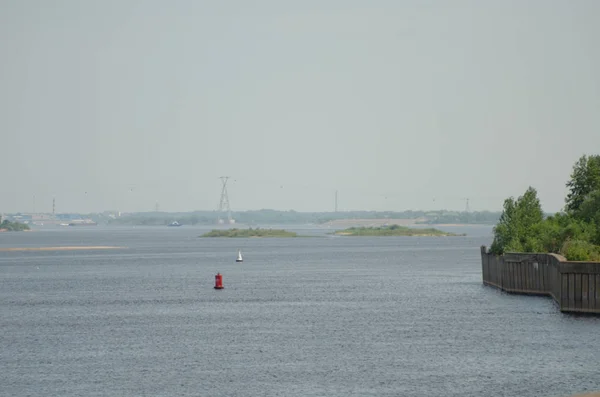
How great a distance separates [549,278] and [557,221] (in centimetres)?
1545

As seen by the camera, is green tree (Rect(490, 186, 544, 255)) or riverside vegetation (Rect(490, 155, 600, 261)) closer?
riverside vegetation (Rect(490, 155, 600, 261))

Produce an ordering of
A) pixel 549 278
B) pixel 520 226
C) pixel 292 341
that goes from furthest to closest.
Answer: pixel 520 226 < pixel 549 278 < pixel 292 341

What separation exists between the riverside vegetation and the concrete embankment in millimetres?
1658

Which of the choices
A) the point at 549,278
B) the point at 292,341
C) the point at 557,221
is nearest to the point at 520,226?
the point at 557,221

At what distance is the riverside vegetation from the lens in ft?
253

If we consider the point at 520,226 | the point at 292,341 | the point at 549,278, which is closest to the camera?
the point at 292,341

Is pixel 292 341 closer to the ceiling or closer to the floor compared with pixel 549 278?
closer to the floor

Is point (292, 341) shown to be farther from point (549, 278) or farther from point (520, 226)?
point (520, 226)

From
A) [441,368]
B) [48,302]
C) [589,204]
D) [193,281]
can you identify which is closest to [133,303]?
[48,302]

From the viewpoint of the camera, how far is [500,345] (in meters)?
49.6

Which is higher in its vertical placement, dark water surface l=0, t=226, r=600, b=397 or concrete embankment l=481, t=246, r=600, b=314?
concrete embankment l=481, t=246, r=600, b=314

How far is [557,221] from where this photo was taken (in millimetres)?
88125

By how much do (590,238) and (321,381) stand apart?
38860 millimetres

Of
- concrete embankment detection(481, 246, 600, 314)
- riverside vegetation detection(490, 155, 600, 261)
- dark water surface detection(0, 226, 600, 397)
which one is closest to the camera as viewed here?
dark water surface detection(0, 226, 600, 397)
